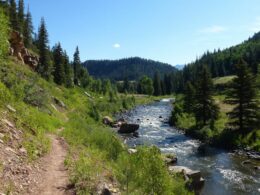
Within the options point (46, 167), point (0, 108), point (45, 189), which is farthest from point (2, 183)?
point (0, 108)

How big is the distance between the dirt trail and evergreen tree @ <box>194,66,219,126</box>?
3916 centimetres

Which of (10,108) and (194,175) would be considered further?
(194,175)

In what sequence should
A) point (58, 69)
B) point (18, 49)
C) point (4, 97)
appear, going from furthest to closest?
point (58, 69) → point (18, 49) → point (4, 97)

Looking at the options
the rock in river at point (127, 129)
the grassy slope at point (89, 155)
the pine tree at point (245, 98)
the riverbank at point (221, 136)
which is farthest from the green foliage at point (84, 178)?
the rock in river at point (127, 129)

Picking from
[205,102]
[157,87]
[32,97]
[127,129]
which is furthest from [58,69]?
[157,87]

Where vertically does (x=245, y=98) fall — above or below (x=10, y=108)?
below

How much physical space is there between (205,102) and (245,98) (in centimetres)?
1154

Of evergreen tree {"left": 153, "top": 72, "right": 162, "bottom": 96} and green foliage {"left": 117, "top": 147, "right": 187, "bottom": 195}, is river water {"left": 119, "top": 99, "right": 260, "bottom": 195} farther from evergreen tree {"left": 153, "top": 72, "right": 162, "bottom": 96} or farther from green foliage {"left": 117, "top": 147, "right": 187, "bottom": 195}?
evergreen tree {"left": 153, "top": 72, "right": 162, "bottom": 96}

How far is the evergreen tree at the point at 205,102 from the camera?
5575 cm

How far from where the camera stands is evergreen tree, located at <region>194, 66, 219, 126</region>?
5575 centimetres

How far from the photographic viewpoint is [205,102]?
Answer: 56.0 m

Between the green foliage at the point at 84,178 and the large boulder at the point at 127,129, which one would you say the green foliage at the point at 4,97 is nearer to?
the green foliage at the point at 84,178

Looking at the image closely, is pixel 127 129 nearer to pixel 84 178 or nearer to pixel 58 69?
pixel 58 69

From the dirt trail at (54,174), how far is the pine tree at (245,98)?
31.3 m
